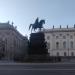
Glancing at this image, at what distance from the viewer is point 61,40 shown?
107375 mm

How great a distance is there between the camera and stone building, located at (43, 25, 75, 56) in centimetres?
10475

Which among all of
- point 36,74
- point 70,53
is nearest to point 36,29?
point 36,74

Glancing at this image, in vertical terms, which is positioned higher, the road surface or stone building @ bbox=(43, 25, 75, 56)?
stone building @ bbox=(43, 25, 75, 56)

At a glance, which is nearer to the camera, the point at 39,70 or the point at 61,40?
the point at 39,70

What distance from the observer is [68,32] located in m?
105

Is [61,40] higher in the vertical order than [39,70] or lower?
higher

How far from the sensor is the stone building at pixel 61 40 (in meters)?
105

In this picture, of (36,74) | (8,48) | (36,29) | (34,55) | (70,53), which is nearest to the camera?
(36,74)

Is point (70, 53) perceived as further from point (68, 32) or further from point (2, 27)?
point (2, 27)

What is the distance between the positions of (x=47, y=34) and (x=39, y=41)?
208 ft

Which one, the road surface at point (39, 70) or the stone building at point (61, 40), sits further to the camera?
the stone building at point (61, 40)

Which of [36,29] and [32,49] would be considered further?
[36,29]

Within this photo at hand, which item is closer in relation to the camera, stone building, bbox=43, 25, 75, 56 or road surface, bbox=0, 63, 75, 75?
road surface, bbox=0, 63, 75, 75

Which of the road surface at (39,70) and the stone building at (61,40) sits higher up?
the stone building at (61,40)
